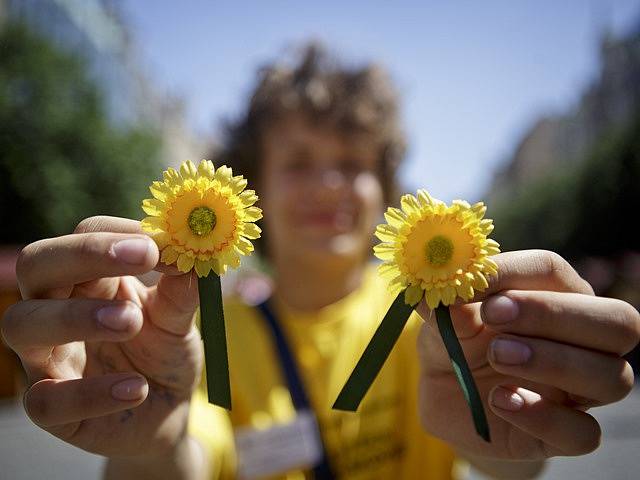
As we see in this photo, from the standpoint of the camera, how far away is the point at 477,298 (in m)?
0.91

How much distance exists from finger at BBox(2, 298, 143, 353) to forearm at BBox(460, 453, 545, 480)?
36.6 inches

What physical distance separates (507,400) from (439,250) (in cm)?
29

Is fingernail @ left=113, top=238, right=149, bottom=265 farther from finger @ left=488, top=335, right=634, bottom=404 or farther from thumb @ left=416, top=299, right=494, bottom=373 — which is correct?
finger @ left=488, top=335, right=634, bottom=404

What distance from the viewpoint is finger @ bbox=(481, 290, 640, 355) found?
2.89ft

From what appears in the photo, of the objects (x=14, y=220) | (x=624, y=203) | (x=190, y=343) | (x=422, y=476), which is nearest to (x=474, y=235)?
(x=190, y=343)

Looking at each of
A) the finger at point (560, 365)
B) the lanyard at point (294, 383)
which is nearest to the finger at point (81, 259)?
the finger at point (560, 365)

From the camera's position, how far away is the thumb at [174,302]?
0.91m

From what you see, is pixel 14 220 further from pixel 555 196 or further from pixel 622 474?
pixel 555 196

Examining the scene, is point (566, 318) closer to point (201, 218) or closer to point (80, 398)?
point (201, 218)

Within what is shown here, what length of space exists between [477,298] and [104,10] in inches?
1404

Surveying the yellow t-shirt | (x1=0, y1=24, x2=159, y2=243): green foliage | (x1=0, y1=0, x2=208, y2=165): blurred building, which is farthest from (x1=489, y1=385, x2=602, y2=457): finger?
(x1=0, y1=0, x2=208, y2=165): blurred building

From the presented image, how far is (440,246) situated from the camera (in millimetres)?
881

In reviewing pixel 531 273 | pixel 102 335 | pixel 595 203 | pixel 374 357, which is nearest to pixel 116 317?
pixel 102 335

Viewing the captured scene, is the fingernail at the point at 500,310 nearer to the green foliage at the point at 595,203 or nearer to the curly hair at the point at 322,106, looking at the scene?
the curly hair at the point at 322,106
